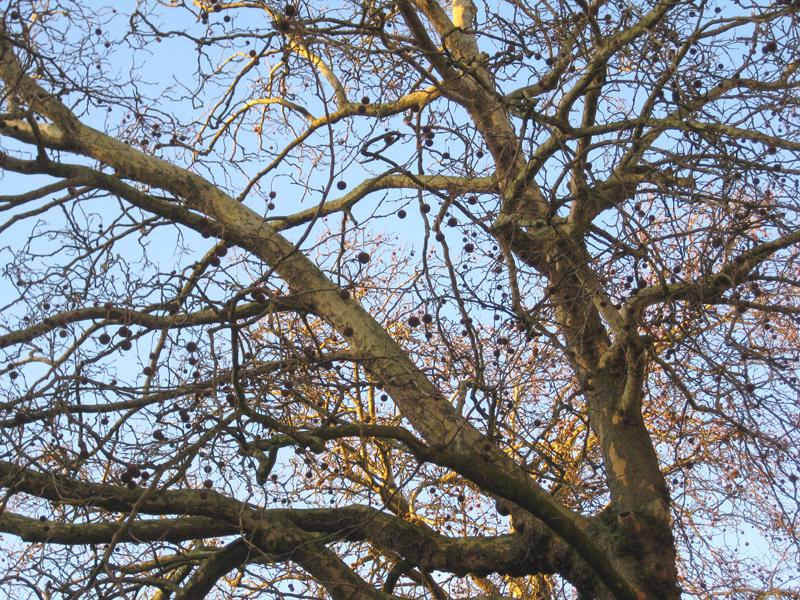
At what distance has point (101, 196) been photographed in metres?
5.93

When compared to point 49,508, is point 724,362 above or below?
above

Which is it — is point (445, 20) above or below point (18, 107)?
above

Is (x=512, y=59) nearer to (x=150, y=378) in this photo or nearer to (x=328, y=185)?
(x=328, y=185)

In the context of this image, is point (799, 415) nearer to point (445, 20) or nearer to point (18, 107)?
point (445, 20)

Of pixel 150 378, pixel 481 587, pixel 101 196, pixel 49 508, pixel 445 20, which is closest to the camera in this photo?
pixel 49 508

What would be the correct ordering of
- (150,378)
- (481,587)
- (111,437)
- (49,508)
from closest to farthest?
1. (111,437)
2. (49,508)
3. (150,378)
4. (481,587)

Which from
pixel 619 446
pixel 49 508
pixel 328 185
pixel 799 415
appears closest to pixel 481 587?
pixel 619 446

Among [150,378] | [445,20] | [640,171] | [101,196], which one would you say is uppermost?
[445,20]

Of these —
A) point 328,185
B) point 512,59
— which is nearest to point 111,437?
point 328,185

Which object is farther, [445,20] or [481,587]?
[481,587]

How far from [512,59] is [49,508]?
3.66 metres

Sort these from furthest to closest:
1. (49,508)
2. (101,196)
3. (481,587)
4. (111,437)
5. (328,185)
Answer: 1. (481,587)
2. (101,196)
3. (49,508)
4. (111,437)
5. (328,185)

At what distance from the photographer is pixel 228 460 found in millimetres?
4898

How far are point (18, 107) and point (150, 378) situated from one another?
2044 millimetres
